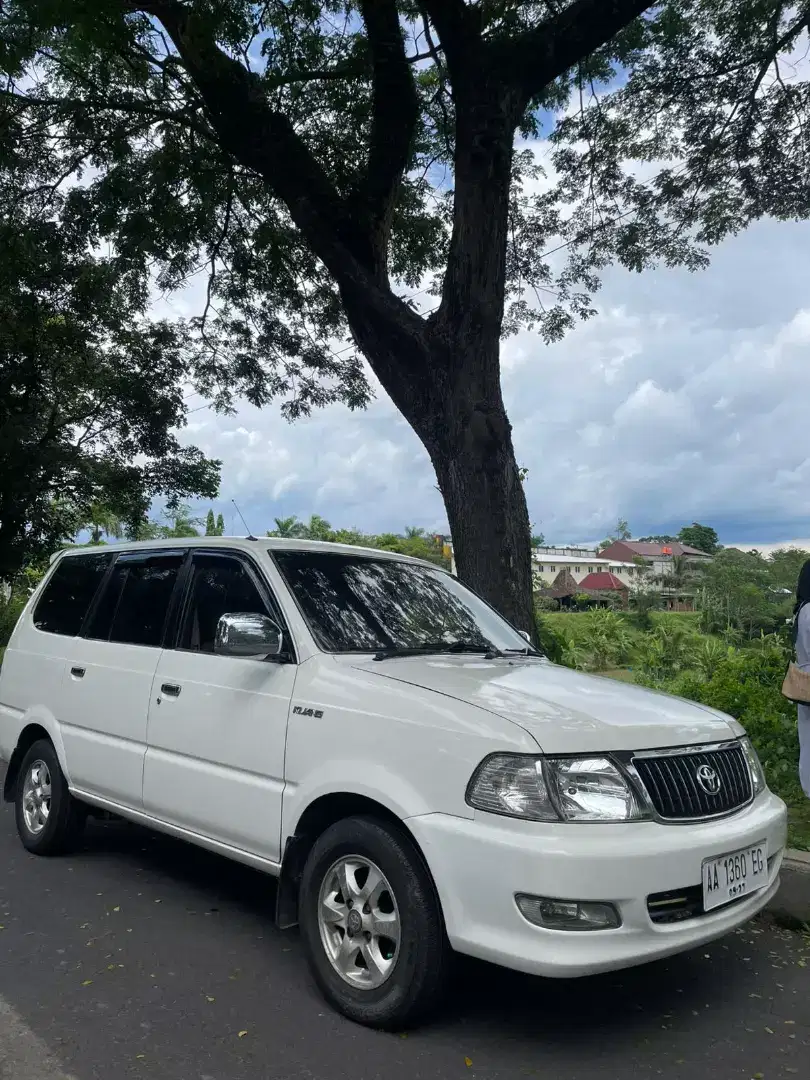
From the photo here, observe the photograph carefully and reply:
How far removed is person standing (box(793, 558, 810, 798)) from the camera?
529 cm

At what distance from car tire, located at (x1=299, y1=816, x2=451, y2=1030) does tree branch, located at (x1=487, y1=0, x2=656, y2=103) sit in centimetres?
700

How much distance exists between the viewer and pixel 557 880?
3.08 meters

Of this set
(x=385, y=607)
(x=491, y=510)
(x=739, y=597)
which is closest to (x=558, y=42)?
(x=491, y=510)

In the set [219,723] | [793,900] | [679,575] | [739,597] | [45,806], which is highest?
[679,575]

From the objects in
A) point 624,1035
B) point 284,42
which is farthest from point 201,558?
point 284,42

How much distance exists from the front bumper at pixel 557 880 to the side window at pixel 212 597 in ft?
5.62

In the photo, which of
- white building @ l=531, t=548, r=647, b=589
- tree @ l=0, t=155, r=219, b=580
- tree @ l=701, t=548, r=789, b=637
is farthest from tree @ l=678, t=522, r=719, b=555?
tree @ l=0, t=155, r=219, b=580

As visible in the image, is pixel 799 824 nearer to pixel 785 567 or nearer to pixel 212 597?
pixel 212 597

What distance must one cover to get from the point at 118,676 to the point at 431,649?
6.06 feet

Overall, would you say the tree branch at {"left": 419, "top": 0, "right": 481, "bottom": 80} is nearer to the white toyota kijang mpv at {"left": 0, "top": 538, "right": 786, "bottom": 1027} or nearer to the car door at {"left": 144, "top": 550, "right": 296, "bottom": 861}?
the white toyota kijang mpv at {"left": 0, "top": 538, "right": 786, "bottom": 1027}

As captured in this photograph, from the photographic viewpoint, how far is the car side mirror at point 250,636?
4102 millimetres

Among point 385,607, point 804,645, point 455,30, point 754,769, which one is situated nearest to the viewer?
point 754,769

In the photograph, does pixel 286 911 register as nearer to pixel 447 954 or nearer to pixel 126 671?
pixel 447 954

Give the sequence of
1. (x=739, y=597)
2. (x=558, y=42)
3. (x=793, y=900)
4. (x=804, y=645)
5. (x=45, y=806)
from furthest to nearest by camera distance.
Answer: (x=739, y=597) < (x=558, y=42) < (x=45, y=806) < (x=804, y=645) < (x=793, y=900)
